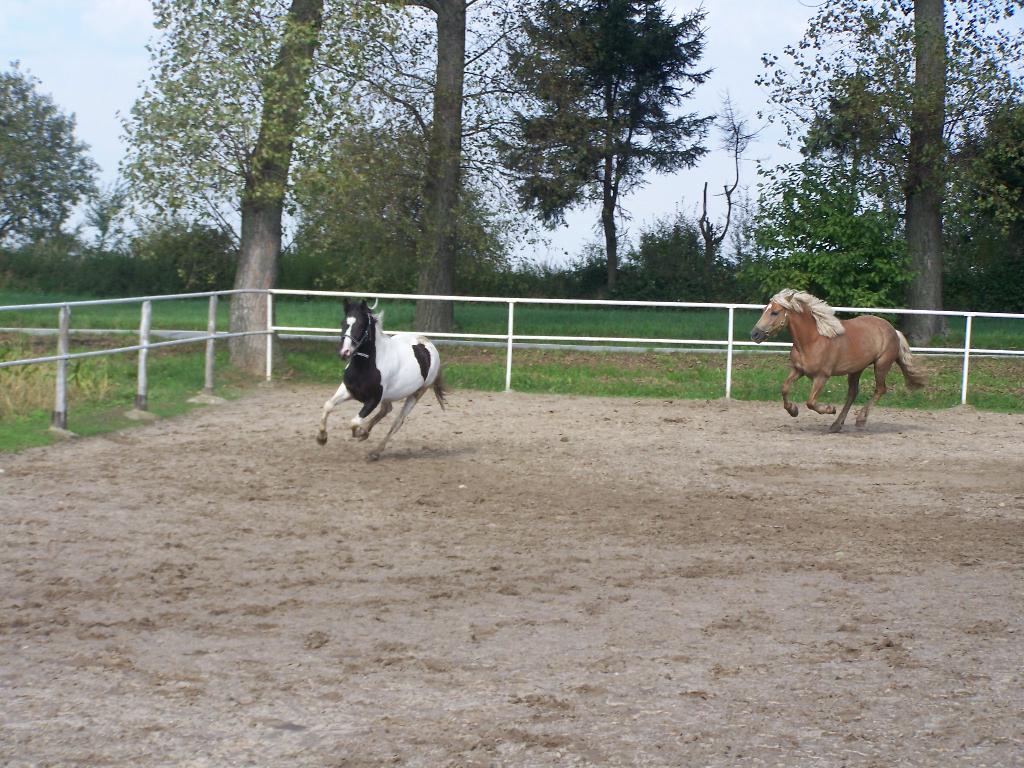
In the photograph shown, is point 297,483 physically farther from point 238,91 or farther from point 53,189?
point 53,189

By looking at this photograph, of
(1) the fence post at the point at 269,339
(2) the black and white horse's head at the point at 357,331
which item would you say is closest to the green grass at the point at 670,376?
(1) the fence post at the point at 269,339

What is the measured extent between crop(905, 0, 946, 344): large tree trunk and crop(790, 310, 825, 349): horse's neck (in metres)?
10.6

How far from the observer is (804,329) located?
13.6 meters

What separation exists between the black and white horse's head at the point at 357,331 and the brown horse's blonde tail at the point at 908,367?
20.8ft

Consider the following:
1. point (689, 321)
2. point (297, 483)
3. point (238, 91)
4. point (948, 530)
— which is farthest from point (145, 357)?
point (689, 321)

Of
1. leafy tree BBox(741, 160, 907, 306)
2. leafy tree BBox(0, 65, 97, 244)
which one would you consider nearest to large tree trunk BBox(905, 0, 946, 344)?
leafy tree BBox(741, 160, 907, 306)

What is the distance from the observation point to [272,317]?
1767cm

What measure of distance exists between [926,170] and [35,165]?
106 ft

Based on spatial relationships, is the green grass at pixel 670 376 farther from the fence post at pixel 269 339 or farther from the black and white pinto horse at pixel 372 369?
the black and white pinto horse at pixel 372 369

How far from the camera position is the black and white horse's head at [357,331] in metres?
10.8

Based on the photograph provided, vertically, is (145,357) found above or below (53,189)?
below

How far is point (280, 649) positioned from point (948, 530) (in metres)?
5.03

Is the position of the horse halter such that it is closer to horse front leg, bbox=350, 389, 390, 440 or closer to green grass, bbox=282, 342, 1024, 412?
horse front leg, bbox=350, 389, 390, 440

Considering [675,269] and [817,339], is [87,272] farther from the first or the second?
[817,339]
